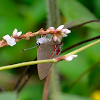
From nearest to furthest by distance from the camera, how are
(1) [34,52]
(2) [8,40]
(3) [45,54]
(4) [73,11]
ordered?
(2) [8,40]
(3) [45,54]
(4) [73,11]
(1) [34,52]

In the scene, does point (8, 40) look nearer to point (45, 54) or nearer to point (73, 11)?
point (45, 54)

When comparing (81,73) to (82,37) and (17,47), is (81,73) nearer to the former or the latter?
(82,37)

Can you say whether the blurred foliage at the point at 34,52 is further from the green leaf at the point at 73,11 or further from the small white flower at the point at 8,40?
the small white flower at the point at 8,40

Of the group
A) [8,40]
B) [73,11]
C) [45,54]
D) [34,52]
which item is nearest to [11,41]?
[8,40]

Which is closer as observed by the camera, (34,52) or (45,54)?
(45,54)

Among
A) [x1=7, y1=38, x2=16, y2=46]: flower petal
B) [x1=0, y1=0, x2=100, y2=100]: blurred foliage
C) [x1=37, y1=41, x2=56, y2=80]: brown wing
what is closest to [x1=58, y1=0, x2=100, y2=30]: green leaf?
[x1=0, y1=0, x2=100, y2=100]: blurred foliage

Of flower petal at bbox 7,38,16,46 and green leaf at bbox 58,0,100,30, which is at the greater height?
green leaf at bbox 58,0,100,30

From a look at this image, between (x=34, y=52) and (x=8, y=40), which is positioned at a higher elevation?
(x=34, y=52)

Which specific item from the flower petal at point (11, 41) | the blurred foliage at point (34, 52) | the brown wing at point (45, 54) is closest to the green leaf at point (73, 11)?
the blurred foliage at point (34, 52)

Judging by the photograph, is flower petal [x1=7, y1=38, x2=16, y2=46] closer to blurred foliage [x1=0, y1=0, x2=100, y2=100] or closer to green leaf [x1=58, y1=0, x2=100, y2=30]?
green leaf [x1=58, y1=0, x2=100, y2=30]
